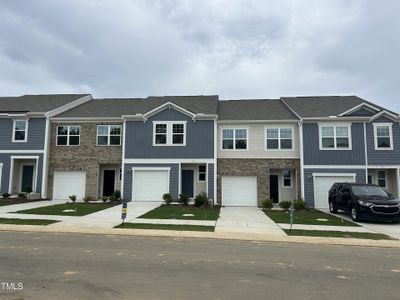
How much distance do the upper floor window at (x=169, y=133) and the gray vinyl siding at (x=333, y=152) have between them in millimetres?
8387

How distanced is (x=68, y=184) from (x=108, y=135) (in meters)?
4.63

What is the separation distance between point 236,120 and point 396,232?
1263 centimetres

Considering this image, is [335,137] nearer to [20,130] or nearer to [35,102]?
[20,130]

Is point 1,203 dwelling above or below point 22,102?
below

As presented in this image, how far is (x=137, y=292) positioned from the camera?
5.41 metres

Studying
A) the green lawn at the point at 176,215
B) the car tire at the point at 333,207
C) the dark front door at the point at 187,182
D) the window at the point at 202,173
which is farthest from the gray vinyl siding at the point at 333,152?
the green lawn at the point at 176,215

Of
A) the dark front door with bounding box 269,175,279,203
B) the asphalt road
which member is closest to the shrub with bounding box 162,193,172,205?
the dark front door with bounding box 269,175,279,203

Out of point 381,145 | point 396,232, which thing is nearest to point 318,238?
point 396,232

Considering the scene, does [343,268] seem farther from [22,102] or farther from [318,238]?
[22,102]

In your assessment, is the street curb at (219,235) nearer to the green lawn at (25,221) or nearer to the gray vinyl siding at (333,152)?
the green lawn at (25,221)

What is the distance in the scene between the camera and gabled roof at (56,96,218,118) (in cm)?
2425

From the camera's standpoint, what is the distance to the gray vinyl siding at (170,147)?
893 inches

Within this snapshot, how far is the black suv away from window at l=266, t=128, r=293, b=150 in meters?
5.90

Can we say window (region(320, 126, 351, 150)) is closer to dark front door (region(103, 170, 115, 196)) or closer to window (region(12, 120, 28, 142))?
dark front door (region(103, 170, 115, 196))
